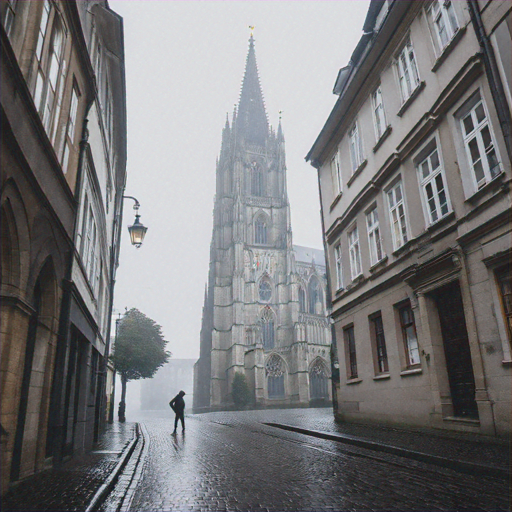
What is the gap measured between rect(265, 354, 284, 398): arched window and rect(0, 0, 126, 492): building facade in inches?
1941

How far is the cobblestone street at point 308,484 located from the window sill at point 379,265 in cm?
584

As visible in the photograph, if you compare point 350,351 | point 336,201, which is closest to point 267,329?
point 336,201

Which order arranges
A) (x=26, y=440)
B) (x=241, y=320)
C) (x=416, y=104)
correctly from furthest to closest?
1. (x=241, y=320)
2. (x=416, y=104)
3. (x=26, y=440)

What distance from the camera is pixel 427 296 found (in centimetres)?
1106

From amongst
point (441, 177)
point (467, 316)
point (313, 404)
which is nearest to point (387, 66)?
point (441, 177)

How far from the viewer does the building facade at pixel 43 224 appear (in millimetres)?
5465

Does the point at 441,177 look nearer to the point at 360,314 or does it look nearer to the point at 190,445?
the point at 360,314

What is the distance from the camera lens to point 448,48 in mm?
10414

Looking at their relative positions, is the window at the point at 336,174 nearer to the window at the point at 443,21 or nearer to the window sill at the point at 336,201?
the window sill at the point at 336,201

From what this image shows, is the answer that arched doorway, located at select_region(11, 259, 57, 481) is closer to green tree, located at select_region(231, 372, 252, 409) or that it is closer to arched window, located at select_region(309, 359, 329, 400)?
green tree, located at select_region(231, 372, 252, 409)

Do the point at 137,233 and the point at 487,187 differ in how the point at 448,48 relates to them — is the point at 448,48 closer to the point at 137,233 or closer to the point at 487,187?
the point at 487,187

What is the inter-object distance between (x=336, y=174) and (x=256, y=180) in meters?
58.0

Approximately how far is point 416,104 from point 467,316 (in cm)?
566

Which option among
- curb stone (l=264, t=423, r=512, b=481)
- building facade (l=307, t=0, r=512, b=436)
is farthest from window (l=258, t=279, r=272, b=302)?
curb stone (l=264, t=423, r=512, b=481)
